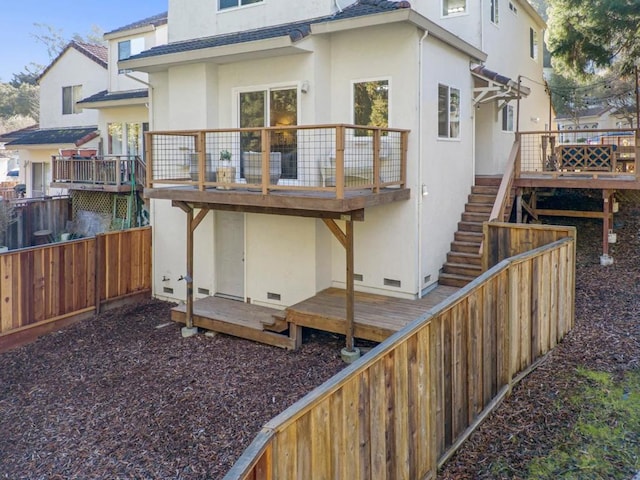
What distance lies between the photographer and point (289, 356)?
8703mm

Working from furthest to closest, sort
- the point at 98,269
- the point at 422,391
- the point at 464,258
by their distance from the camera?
the point at 98,269, the point at 464,258, the point at 422,391

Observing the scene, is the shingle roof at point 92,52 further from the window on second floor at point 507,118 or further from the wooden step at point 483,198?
the wooden step at point 483,198

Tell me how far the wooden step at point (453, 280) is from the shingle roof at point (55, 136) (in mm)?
14459

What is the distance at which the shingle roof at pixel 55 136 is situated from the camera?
19.5 m

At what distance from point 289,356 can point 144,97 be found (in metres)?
11.4

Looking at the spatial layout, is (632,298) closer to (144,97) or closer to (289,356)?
(289,356)

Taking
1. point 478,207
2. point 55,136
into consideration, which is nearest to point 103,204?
point 55,136

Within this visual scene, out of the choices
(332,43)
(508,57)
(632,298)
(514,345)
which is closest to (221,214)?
(332,43)

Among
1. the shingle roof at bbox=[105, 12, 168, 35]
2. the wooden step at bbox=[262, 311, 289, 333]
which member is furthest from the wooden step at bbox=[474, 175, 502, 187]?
the shingle roof at bbox=[105, 12, 168, 35]

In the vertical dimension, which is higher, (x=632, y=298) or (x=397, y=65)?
(x=397, y=65)

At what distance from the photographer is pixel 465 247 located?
10.6 m

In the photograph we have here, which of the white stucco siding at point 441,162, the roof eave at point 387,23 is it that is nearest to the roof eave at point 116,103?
the roof eave at point 387,23

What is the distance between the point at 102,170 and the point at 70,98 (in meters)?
8.01

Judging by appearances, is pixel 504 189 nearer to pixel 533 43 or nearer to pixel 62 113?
pixel 533 43
